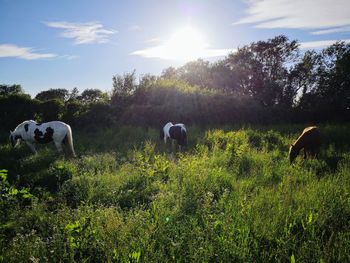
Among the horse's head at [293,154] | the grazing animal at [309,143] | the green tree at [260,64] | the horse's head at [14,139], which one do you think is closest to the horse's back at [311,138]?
the grazing animal at [309,143]

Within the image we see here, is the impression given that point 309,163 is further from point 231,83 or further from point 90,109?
point 231,83

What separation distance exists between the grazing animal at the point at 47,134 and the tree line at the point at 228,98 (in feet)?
20.4

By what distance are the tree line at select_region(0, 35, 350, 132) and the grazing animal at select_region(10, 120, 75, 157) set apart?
6.20 m

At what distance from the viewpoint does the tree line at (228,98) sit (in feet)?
63.8

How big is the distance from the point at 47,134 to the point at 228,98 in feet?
44.6

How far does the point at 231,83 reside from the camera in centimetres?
4034

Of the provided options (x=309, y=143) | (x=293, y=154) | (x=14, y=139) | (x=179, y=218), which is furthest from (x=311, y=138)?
(x=14, y=139)

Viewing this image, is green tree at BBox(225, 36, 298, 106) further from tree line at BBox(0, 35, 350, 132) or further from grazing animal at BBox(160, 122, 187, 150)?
grazing animal at BBox(160, 122, 187, 150)

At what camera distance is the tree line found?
19.4 meters

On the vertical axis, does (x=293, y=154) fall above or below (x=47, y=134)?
below

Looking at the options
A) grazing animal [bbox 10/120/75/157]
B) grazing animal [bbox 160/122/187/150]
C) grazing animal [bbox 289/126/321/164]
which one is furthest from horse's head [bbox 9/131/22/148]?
grazing animal [bbox 289/126/321/164]

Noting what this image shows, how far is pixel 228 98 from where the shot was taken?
72.7ft

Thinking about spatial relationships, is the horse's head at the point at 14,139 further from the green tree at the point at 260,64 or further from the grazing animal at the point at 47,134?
the green tree at the point at 260,64

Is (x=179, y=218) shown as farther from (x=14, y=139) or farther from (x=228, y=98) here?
(x=228, y=98)
